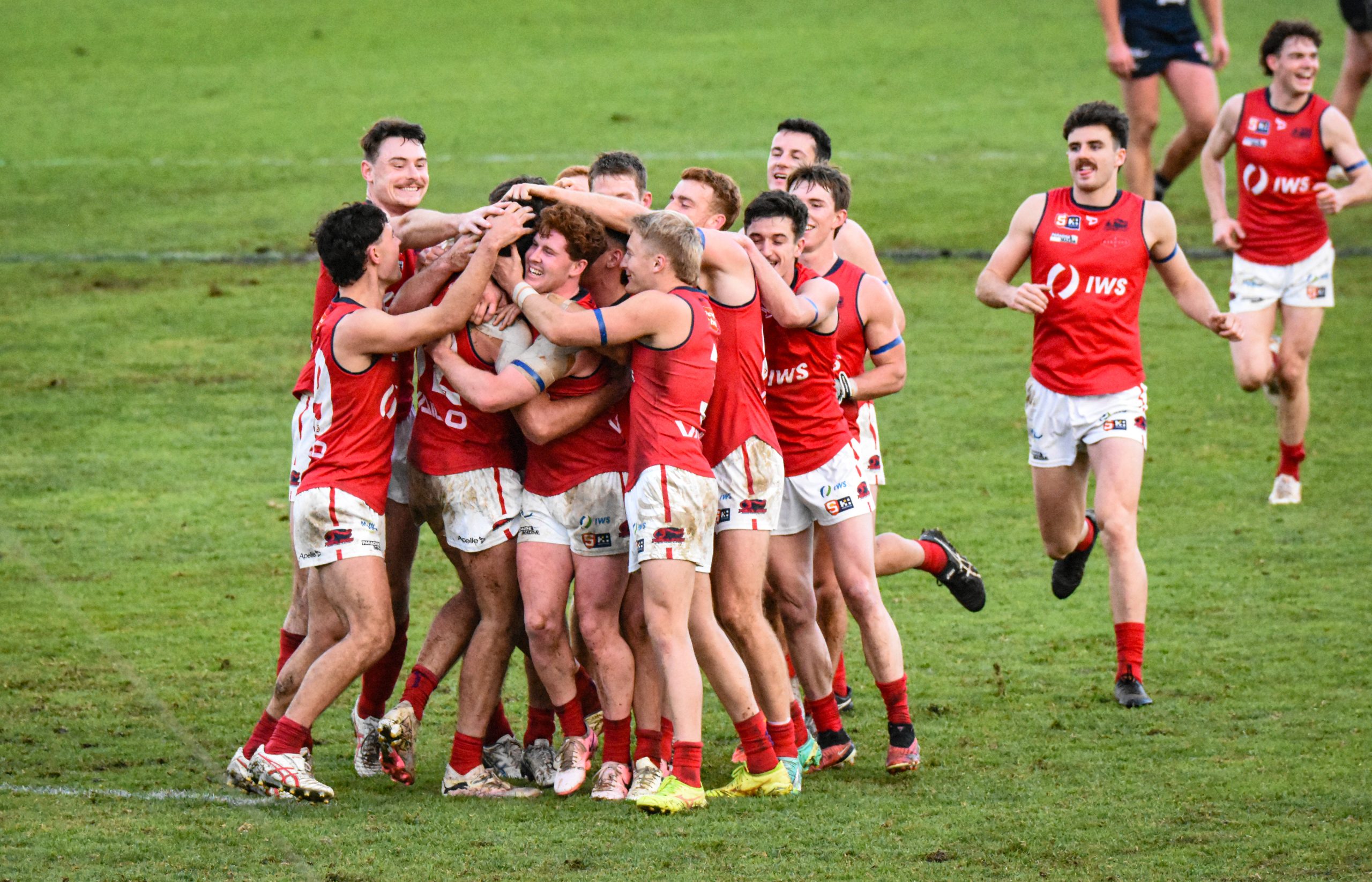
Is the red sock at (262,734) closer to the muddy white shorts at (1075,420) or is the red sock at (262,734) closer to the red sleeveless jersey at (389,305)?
the red sleeveless jersey at (389,305)

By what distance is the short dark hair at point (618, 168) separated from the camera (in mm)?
7637

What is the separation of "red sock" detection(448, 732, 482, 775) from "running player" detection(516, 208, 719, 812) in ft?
2.71

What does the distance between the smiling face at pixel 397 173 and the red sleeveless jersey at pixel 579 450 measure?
41.6 inches

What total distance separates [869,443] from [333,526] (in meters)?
2.56

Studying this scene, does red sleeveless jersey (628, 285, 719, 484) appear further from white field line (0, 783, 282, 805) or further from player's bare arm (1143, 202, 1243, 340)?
player's bare arm (1143, 202, 1243, 340)

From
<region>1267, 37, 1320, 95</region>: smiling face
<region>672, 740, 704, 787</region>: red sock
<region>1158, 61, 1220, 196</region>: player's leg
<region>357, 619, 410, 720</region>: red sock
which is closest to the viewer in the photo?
<region>672, 740, 704, 787</region>: red sock

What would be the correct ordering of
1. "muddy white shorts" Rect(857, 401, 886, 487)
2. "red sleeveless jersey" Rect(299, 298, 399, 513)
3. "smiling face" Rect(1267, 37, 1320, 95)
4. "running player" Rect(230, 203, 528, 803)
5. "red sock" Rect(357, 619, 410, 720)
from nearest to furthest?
"running player" Rect(230, 203, 528, 803), "red sleeveless jersey" Rect(299, 298, 399, 513), "red sock" Rect(357, 619, 410, 720), "muddy white shorts" Rect(857, 401, 886, 487), "smiling face" Rect(1267, 37, 1320, 95)

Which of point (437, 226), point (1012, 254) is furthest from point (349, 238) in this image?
point (1012, 254)

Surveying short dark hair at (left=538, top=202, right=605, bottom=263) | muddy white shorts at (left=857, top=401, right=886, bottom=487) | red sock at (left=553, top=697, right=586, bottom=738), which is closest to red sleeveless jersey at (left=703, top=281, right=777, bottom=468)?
short dark hair at (left=538, top=202, right=605, bottom=263)

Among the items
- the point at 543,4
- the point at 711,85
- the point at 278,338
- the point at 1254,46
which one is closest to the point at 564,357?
the point at 278,338

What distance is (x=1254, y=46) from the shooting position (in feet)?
87.2

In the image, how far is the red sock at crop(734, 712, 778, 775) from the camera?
21.6ft

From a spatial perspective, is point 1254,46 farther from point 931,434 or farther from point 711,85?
point 931,434

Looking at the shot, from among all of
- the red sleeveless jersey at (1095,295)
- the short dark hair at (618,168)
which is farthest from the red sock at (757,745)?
the red sleeveless jersey at (1095,295)
